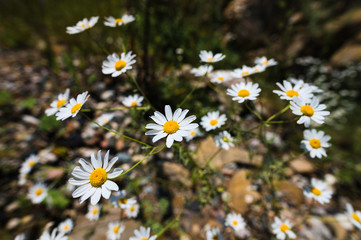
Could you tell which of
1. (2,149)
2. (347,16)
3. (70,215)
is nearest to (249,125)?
(70,215)

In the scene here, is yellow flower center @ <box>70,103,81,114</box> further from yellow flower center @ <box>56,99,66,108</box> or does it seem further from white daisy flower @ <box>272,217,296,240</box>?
white daisy flower @ <box>272,217,296,240</box>

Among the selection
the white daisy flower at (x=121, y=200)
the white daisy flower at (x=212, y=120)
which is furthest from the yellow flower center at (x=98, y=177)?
the white daisy flower at (x=212, y=120)

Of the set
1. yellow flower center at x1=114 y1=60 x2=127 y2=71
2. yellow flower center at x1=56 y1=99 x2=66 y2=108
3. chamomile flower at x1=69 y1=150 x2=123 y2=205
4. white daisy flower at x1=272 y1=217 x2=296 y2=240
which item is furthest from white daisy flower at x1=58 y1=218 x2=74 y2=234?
white daisy flower at x1=272 y1=217 x2=296 y2=240

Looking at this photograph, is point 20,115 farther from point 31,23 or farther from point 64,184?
point 31,23

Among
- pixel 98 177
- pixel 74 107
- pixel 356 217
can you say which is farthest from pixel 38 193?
pixel 356 217

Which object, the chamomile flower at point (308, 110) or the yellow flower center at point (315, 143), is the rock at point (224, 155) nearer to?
the yellow flower center at point (315, 143)
